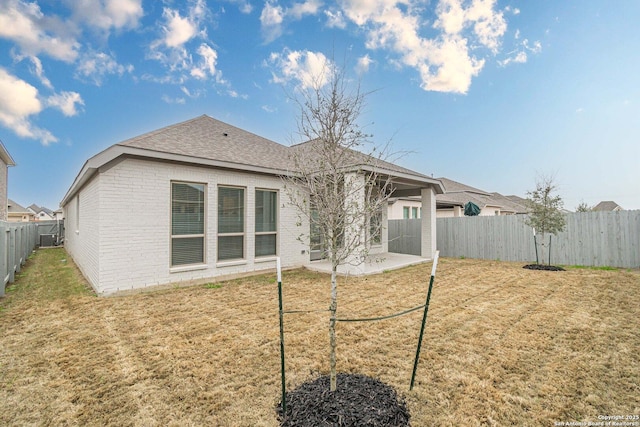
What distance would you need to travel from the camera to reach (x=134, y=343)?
372 cm

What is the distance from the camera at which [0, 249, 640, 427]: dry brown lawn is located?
239cm

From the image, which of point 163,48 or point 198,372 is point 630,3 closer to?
point 198,372

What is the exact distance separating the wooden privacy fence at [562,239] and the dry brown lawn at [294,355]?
5.24 meters

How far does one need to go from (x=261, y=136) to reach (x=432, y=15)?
733 cm

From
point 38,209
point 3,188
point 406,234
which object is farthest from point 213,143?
point 38,209

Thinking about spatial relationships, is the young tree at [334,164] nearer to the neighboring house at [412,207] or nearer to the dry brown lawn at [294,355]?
the dry brown lawn at [294,355]

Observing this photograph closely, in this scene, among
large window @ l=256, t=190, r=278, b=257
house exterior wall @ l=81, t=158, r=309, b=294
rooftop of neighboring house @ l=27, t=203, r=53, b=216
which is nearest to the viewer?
house exterior wall @ l=81, t=158, r=309, b=294

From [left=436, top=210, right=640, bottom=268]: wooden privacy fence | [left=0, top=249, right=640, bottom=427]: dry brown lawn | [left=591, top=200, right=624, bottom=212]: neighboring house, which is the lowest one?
[left=0, top=249, right=640, bottom=427]: dry brown lawn

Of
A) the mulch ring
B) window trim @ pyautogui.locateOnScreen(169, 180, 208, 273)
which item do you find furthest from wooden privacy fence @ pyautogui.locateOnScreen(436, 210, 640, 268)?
the mulch ring

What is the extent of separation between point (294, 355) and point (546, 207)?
11050 mm

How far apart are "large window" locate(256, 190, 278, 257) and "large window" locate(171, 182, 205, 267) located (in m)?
1.65

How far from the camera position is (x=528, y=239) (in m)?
11.7

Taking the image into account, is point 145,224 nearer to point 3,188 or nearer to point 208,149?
point 208,149

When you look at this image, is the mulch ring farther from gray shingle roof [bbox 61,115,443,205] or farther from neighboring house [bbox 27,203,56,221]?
neighboring house [bbox 27,203,56,221]
